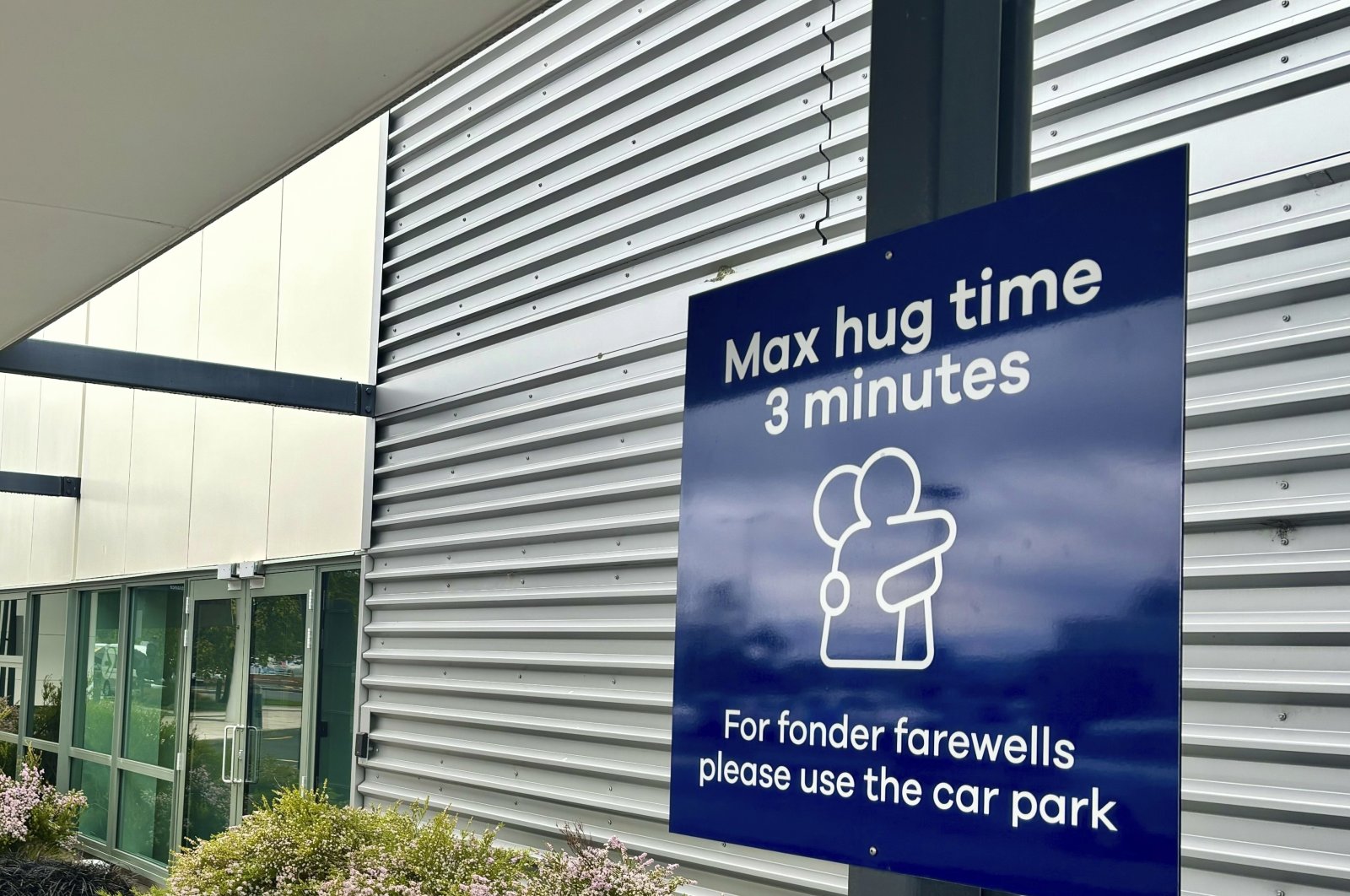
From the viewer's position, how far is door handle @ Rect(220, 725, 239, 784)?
9609mm

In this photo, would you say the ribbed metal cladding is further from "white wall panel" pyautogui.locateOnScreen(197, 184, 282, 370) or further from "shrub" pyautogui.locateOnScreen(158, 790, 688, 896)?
"white wall panel" pyautogui.locateOnScreen(197, 184, 282, 370)

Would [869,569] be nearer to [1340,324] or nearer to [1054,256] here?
[1054,256]

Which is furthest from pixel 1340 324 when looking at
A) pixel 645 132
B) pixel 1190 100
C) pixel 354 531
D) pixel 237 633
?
pixel 237 633

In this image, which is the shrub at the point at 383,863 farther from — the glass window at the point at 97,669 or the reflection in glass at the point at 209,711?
the glass window at the point at 97,669

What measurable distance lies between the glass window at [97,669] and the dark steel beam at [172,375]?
6.13 m

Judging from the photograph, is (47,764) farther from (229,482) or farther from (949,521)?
(949,521)

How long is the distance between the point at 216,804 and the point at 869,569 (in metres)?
9.53

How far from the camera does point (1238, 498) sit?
3.69m

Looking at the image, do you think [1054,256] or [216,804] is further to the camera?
[216,804]

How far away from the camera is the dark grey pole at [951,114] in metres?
1.83

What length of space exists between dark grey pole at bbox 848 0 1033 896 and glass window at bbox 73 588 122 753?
12.5 m

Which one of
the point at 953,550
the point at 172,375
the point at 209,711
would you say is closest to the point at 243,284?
the point at 172,375

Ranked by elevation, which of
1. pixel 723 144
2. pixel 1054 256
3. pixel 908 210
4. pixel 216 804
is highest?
pixel 723 144

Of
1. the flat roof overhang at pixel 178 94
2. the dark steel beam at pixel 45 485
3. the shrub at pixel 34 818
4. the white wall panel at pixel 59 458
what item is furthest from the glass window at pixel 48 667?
the flat roof overhang at pixel 178 94
